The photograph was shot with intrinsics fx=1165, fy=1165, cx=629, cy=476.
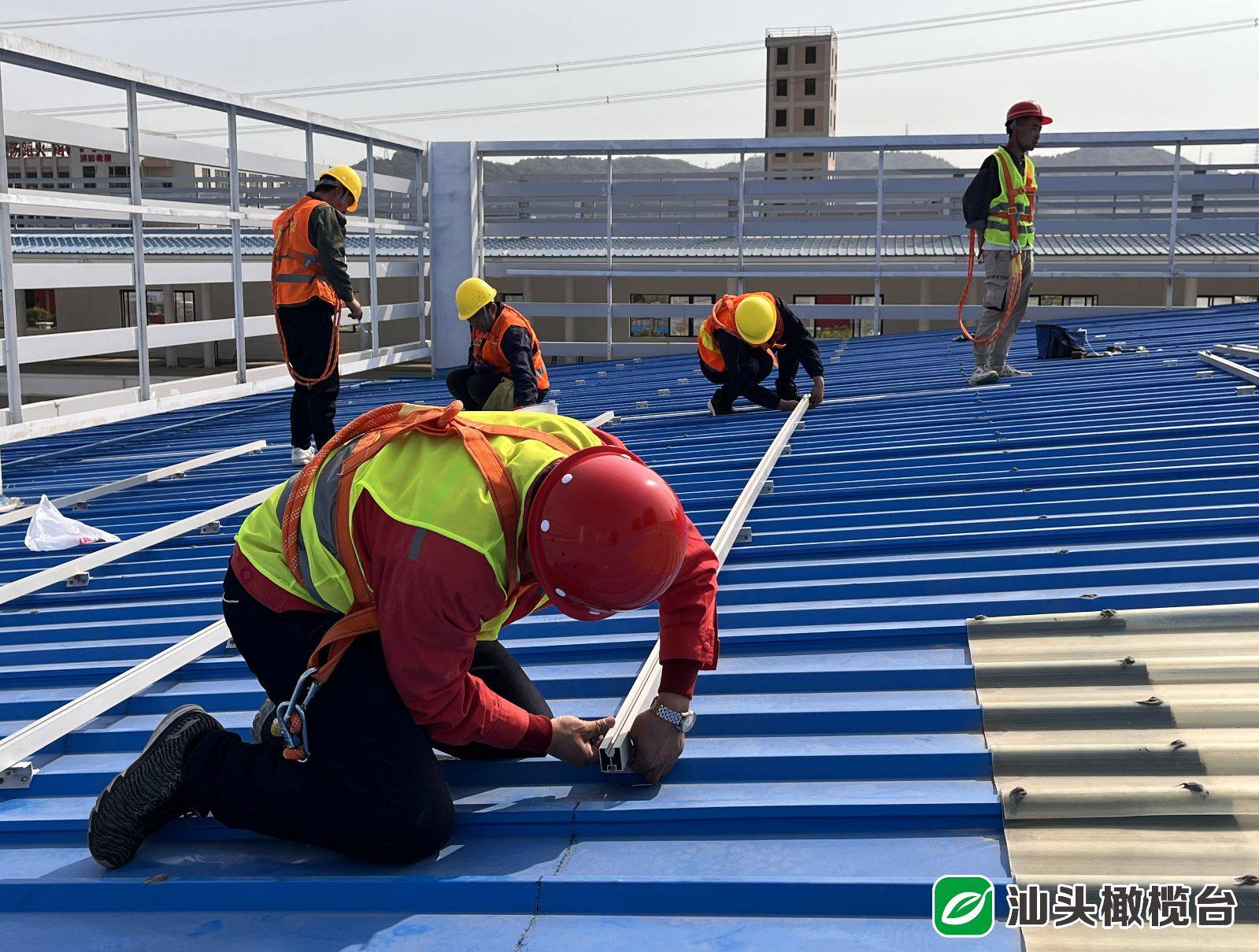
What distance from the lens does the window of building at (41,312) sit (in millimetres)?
29125

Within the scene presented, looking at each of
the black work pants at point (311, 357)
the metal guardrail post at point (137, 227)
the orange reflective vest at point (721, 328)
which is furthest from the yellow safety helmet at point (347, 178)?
the orange reflective vest at point (721, 328)

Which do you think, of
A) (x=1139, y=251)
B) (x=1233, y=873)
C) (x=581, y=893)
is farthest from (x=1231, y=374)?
(x=1139, y=251)

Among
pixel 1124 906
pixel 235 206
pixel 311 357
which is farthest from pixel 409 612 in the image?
pixel 235 206

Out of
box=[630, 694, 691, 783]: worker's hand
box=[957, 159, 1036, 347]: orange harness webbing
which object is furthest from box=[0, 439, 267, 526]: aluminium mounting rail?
box=[957, 159, 1036, 347]: orange harness webbing

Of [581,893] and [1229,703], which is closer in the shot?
[581,893]

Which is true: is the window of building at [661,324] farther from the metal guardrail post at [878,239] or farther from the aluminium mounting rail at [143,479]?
the aluminium mounting rail at [143,479]

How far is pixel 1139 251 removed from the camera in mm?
17438

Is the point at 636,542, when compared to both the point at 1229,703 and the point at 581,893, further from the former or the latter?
the point at 1229,703

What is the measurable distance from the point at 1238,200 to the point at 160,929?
756 inches

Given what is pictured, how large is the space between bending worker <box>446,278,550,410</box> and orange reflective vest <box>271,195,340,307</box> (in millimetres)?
949

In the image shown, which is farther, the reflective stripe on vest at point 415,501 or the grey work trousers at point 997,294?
the grey work trousers at point 997,294

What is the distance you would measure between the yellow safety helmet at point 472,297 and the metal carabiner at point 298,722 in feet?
17.4

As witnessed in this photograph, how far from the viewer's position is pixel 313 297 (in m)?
7.08

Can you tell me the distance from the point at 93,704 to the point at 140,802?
2.75ft
